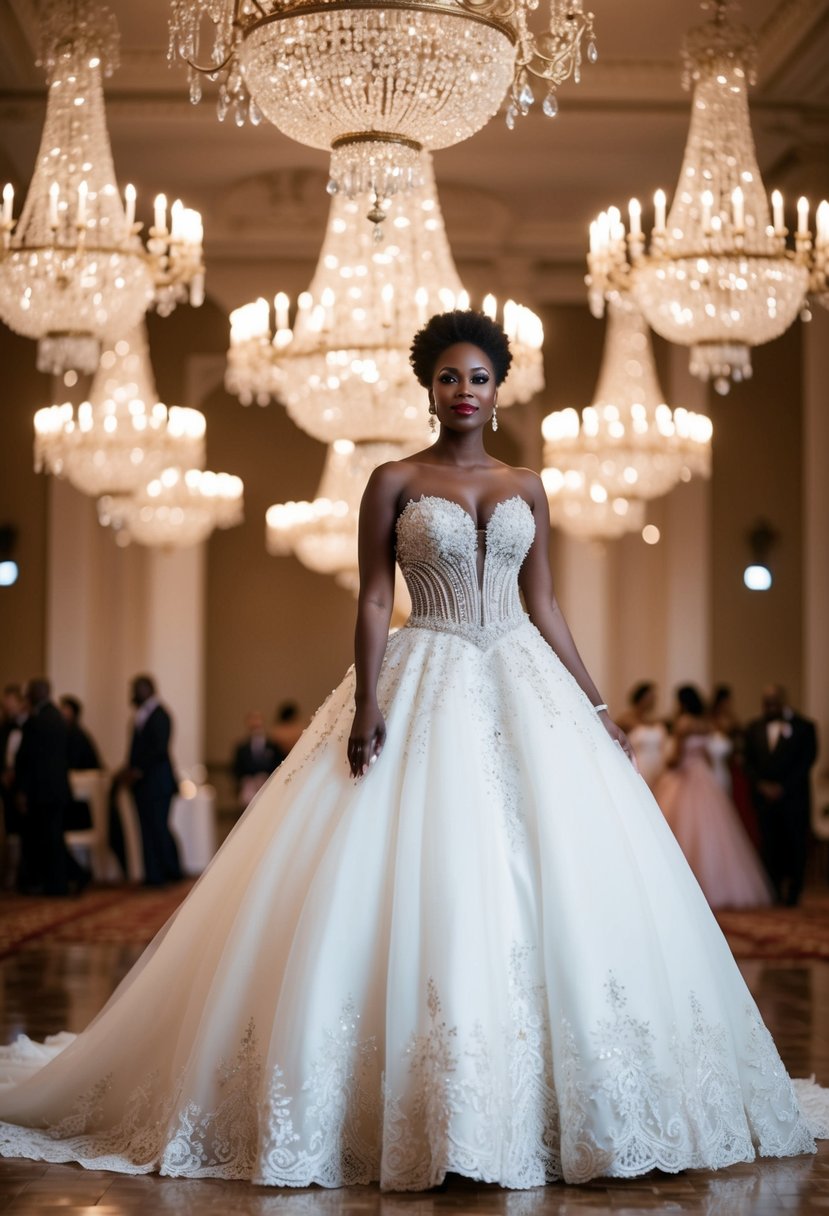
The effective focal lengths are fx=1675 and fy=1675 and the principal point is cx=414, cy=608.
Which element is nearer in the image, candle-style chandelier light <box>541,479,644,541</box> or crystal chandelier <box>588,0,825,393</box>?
crystal chandelier <box>588,0,825,393</box>

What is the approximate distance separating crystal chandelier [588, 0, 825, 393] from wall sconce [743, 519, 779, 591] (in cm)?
773

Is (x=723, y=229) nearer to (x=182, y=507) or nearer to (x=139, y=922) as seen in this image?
(x=139, y=922)

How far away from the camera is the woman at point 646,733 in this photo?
41.3 feet

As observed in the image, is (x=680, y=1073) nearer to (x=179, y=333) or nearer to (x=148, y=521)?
(x=148, y=521)

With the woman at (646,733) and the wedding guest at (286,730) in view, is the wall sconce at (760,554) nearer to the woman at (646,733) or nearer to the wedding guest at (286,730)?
the woman at (646,733)

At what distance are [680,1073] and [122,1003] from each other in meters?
1.33

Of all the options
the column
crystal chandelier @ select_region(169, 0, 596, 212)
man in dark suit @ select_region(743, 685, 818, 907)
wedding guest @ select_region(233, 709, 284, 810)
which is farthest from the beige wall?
crystal chandelier @ select_region(169, 0, 596, 212)

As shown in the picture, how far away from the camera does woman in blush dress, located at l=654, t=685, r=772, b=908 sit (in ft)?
37.9

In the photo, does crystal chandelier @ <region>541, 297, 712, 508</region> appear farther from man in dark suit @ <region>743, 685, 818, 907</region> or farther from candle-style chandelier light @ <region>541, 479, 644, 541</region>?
Result: man in dark suit @ <region>743, 685, 818, 907</region>

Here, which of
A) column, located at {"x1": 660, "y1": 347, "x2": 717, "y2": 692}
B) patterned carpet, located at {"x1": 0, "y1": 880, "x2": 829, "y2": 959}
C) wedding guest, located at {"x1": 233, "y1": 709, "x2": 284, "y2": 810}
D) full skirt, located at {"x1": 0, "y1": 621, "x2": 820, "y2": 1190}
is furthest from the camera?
column, located at {"x1": 660, "y1": 347, "x2": 717, "y2": 692}

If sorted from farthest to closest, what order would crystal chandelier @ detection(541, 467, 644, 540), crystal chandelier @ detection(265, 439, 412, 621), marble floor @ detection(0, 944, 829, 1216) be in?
crystal chandelier @ detection(541, 467, 644, 540) → crystal chandelier @ detection(265, 439, 412, 621) → marble floor @ detection(0, 944, 829, 1216)

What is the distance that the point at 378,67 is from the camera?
522cm

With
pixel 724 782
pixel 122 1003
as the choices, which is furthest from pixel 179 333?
pixel 122 1003

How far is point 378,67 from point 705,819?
300 inches
